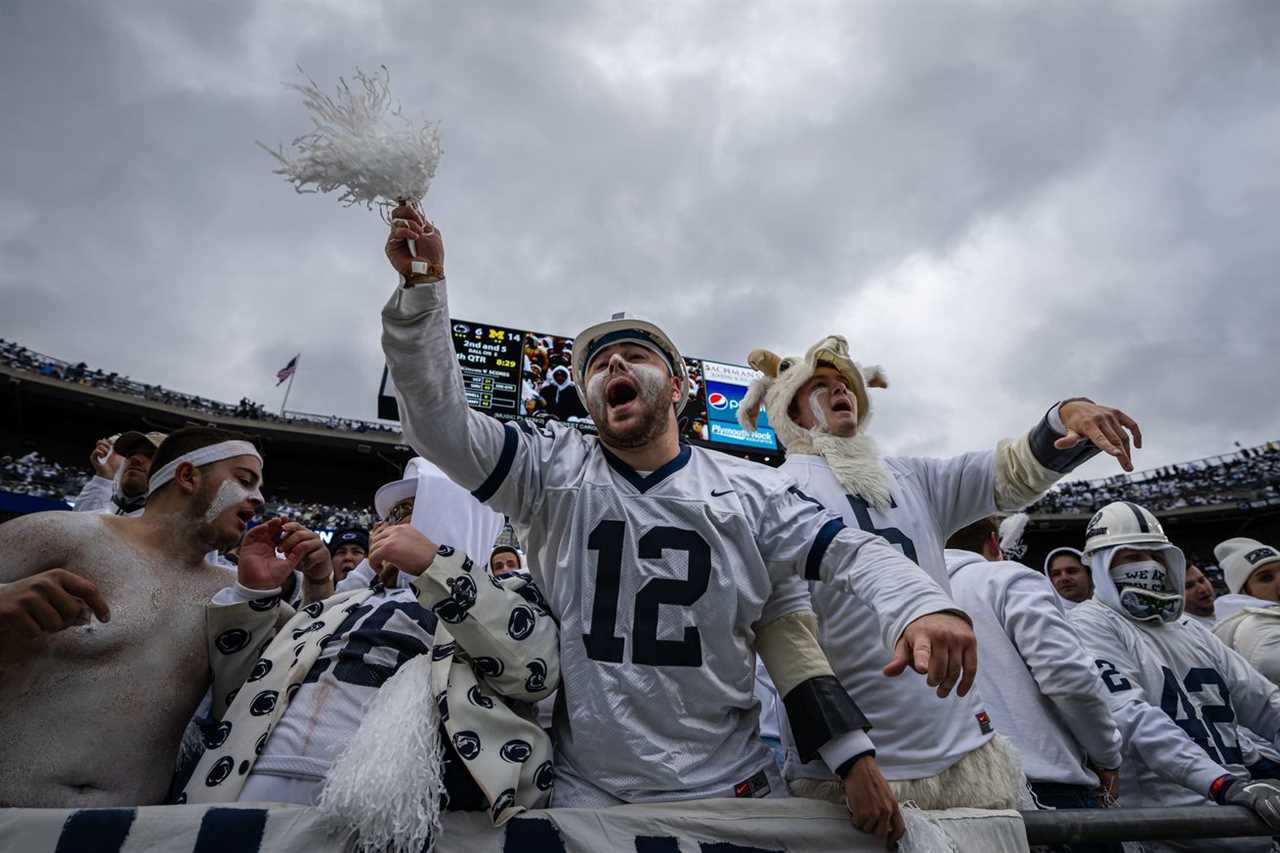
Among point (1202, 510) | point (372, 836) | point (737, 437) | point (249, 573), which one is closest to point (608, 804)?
point (372, 836)

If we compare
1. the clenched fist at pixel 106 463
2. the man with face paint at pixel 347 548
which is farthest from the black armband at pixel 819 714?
the clenched fist at pixel 106 463

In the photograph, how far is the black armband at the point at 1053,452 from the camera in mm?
2316

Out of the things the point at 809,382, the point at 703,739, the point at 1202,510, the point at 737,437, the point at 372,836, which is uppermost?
the point at 1202,510

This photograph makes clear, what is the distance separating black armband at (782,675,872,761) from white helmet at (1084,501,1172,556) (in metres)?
2.37

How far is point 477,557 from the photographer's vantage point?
2.76m

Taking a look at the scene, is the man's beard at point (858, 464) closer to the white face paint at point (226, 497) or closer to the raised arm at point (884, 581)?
the raised arm at point (884, 581)

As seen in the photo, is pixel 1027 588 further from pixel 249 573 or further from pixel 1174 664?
pixel 249 573

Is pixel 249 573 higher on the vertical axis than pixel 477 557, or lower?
lower

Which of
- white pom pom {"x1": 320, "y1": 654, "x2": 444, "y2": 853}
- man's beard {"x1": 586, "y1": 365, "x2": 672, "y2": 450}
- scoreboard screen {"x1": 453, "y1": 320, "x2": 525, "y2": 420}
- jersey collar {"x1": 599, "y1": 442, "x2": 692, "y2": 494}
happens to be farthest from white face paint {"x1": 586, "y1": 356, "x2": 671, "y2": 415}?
scoreboard screen {"x1": 453, "y1": 320, "x2": 525, "y2": 420}

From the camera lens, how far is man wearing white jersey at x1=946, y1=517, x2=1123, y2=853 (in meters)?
2.34

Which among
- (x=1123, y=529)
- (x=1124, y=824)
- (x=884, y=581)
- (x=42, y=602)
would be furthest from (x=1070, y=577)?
(x=42, y=602)

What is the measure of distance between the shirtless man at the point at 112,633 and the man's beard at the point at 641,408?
1.10 meters

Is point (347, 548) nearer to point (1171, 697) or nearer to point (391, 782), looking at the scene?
point (391, 782)

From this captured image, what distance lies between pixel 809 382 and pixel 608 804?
1998 millimetres
